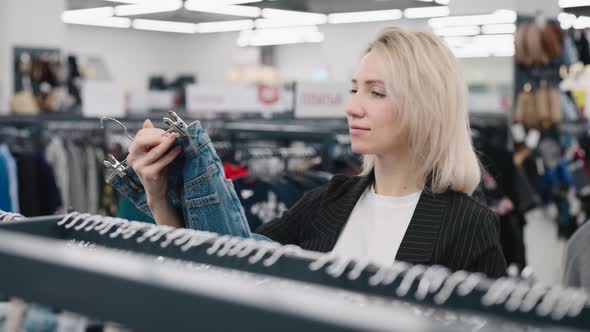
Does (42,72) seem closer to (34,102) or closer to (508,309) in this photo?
(34,102)

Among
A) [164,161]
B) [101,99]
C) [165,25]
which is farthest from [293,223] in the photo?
[165,25]

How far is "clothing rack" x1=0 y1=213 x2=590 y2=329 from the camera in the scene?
2.69 ft

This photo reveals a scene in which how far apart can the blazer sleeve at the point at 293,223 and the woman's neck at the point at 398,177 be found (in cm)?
18

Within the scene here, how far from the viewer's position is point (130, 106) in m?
12.1

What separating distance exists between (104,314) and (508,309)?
444 millimetres

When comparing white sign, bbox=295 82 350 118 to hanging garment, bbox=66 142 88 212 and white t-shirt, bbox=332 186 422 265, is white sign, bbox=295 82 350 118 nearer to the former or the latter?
hanging garment, bbox=66 142 88 212

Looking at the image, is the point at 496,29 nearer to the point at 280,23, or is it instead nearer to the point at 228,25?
the point at 280,23

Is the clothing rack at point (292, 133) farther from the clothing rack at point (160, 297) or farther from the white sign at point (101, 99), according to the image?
the clothing rack at point (160, 297)

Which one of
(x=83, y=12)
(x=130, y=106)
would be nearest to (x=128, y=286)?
(x=130, y=106)

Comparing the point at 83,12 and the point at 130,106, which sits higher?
the point at 83,12

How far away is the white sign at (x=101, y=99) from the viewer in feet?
18.8

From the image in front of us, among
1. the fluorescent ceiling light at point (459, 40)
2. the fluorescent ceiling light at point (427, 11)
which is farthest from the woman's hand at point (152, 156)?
the fluorescent ceiling light at point (459, 40)

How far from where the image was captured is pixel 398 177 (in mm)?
1806

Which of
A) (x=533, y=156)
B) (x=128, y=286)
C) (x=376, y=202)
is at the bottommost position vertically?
(x=533, y=156)
